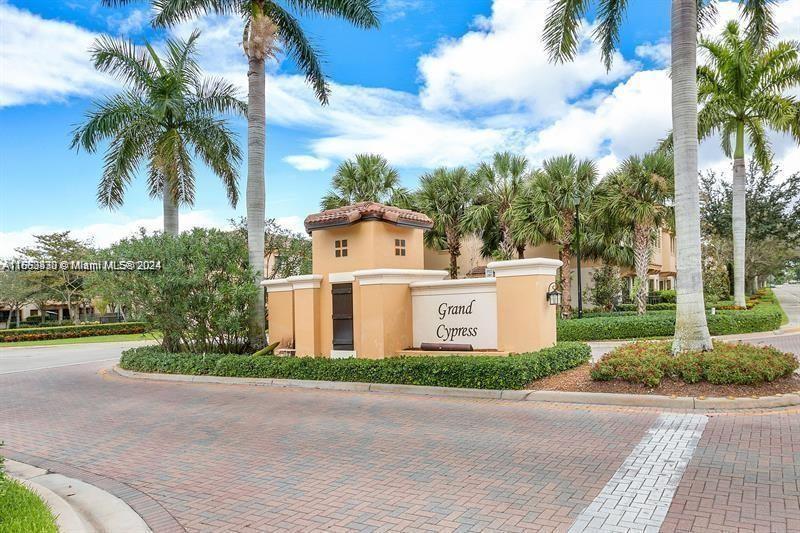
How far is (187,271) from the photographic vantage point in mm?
14273

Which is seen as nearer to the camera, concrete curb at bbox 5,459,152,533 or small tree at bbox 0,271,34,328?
concrete curb at bbox 5,459,152,533

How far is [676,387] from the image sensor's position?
9.14 m

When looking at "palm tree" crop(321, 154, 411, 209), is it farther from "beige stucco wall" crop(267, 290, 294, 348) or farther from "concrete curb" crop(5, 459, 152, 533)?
"concrete curb" crop(5, 459, 152, 533)

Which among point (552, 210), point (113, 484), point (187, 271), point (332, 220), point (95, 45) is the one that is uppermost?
point (95, 45)

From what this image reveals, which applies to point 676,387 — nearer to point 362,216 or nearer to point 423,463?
point 423,463

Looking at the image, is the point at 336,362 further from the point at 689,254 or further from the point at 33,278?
the point at 33,278

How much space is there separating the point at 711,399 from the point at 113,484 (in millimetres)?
8268

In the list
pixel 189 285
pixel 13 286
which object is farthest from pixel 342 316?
pixel 13 286

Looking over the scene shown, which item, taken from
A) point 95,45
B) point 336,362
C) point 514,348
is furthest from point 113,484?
point 95,45

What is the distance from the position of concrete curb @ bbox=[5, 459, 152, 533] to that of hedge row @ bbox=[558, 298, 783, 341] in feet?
56.8

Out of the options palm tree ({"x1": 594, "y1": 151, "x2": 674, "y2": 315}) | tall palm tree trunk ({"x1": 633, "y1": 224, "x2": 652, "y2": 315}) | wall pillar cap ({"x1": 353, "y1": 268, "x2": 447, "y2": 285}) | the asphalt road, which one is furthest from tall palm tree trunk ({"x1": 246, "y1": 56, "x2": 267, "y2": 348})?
tall palm tree trunk ({"x1": 633, "y1": 224, "x2": 652, "y2": 315})

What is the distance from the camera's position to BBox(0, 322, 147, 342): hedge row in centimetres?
3256

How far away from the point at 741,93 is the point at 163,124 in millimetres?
21141

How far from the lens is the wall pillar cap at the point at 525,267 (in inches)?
429
